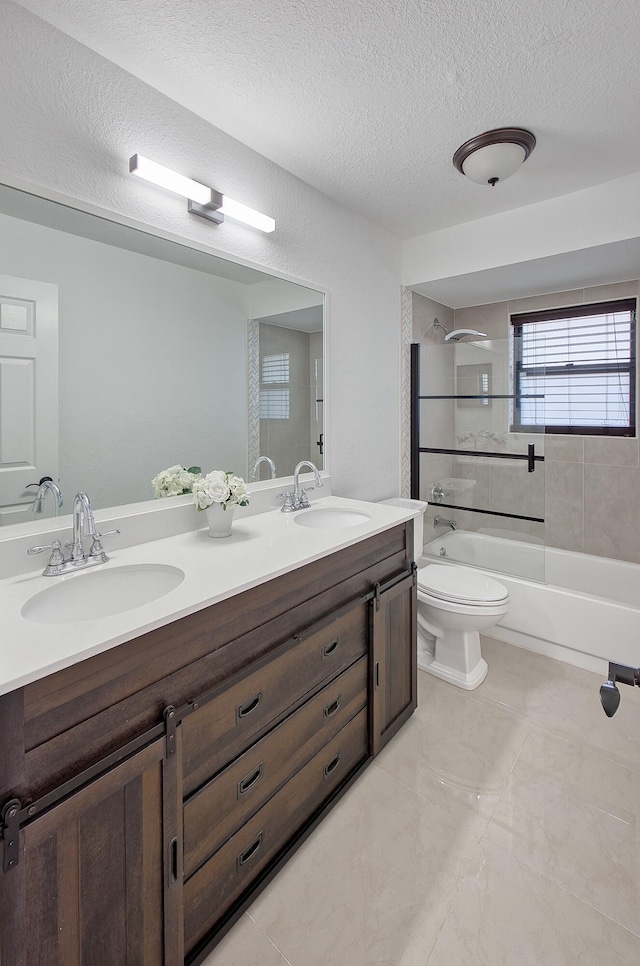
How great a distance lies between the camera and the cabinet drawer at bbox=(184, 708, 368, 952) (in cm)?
113

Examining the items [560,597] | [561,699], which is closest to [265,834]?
[561,699]

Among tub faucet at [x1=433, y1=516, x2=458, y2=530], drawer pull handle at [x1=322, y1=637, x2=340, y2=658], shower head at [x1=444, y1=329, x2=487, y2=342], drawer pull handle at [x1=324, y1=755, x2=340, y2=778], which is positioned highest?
shower head at [x1=444, y1=329, x2=487, y2=342]

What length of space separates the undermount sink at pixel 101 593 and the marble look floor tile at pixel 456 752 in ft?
3.76

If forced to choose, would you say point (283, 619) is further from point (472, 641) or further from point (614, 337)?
point (614, 337)

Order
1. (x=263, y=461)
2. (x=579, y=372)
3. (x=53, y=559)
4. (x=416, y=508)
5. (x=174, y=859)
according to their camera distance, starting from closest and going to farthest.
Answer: (x=174, y=859), (x=53, y=559), (x=263, y=461), (x=416, y=508), (x=579, y=372)

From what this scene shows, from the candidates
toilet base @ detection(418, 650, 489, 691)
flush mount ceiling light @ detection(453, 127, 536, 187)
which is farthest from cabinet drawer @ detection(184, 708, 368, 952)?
flush mount ceiling light @ detection(453, 127, 536, 187)

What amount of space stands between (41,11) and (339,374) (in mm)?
1621

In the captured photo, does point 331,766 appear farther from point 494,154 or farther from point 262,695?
point 494,154

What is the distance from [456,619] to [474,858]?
976 millimetres

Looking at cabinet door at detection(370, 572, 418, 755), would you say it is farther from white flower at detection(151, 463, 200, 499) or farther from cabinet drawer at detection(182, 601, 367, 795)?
white flower at detection(151, 463, 200, 499)

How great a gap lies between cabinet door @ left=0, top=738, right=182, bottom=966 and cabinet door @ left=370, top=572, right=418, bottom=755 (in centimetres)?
91

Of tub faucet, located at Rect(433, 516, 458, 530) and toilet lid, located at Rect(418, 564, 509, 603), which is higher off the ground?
tub faucet, located at Rect(433, 516, 458, 530)

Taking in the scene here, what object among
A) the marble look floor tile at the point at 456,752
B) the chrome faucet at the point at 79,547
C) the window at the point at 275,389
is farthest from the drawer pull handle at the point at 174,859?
the window at the point at 275,389

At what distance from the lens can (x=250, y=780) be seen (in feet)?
4.09
